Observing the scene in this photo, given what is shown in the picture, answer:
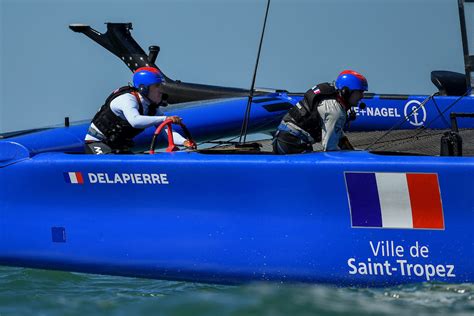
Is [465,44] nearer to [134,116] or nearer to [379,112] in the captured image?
[379,112]

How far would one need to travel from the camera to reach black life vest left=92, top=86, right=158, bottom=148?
7495 millimetres

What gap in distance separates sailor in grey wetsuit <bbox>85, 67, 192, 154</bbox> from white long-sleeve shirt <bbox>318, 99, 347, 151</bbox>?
889 mm

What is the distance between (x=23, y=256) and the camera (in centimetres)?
716

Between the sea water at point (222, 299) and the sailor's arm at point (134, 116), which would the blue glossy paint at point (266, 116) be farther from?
the sea water at point (222, 299)

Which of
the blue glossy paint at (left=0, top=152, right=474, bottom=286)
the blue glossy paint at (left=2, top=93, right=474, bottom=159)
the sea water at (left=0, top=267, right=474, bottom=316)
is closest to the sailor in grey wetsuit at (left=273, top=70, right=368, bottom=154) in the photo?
the blue glossy paint at (left=0, top=152, right=474, bottom=286)

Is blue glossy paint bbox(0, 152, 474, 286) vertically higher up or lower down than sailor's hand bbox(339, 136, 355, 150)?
lower down

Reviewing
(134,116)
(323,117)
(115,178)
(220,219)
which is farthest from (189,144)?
(323,117)

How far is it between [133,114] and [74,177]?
0.65 m

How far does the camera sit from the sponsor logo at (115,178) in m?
6.71

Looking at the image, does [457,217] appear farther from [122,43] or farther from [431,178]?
[122,43]

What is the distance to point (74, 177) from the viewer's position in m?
6.93

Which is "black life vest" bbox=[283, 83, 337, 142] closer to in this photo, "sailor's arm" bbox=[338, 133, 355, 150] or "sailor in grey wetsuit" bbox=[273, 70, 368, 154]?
"sailor in grey wetsuit" bbox=[273, 70, 368, 154]

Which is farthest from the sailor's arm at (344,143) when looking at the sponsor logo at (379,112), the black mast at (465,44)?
the sponsor logo at (379,112)

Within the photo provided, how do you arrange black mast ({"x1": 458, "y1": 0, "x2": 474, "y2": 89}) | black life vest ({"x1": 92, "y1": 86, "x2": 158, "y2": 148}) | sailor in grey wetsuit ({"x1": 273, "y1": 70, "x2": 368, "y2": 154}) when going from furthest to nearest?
black mast ({"x1": 458, "y1": 0, "x2": 474, "y2": 89}), black life vest ({"x1": 92, "y1": 86, "x2": 158, "y2": 148}), sailor in grey wetsuit ({"x1": 273, "y1": 70, "x2": 368, "y2": 154})
